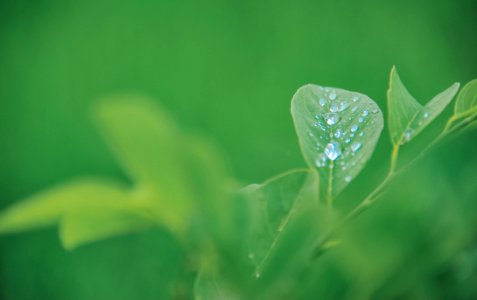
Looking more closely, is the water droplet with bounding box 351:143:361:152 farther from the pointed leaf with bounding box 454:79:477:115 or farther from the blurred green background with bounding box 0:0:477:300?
the blurred green background with bounding box 0:0:477:300

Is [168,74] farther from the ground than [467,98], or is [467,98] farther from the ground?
[467,98]

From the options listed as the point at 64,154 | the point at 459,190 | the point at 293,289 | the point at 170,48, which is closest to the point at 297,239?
the point at 293,289

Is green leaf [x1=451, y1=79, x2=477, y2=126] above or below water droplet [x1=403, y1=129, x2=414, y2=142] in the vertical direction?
above

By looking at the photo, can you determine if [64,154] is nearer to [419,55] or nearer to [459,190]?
[419,55]

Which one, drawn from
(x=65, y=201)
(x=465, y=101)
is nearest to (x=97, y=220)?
(x=65, y=201)

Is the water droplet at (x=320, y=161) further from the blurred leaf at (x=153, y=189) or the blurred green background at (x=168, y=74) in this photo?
the blurred green background at (x=168, y=74)

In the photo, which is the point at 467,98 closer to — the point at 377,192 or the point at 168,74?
the point at 377,192

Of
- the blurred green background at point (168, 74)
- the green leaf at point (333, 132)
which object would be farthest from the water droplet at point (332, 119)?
the blurred green background at point (168, 74)

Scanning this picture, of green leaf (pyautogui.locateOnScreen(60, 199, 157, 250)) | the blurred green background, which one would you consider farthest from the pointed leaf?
the blurred green background
